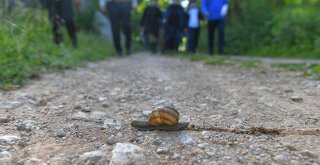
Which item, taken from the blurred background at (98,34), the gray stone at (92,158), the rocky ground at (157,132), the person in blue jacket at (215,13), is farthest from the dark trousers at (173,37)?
the gray stone at (92,158)

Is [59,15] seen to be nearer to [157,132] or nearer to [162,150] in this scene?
[157,132]

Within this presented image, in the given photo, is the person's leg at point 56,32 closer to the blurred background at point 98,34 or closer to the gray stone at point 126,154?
the blurred background at point 98,34

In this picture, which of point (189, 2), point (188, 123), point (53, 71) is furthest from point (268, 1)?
point (188, 123)

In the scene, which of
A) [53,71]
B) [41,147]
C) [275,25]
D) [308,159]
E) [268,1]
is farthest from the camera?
[268,1]

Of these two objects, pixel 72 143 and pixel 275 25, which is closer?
pixel 72 143

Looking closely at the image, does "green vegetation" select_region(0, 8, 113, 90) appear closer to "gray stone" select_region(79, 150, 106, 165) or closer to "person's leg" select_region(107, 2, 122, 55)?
"gray stone" select_region(79, 150, 106, 165)

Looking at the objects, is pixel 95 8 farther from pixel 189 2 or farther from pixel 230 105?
pixel 230 105

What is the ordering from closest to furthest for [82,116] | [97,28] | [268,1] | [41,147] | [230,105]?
[41,147]
[82,116]
[230,105]
[268,1]
[97,28]
